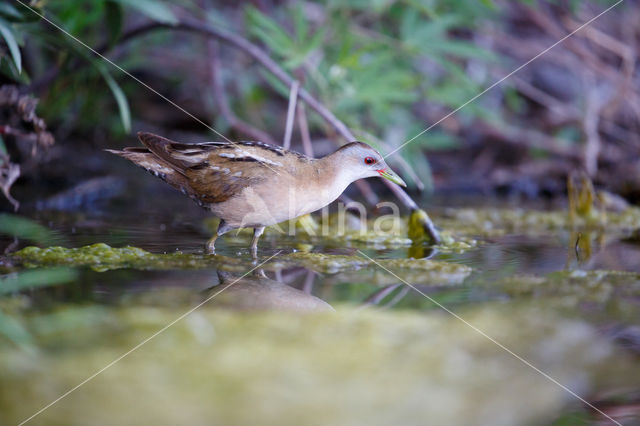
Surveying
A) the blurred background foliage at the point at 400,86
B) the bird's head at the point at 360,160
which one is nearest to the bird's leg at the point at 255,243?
the bird's head at the point at 360,160

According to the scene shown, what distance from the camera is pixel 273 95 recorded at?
7.55 meters

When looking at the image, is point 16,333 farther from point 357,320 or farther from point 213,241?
point 213,241

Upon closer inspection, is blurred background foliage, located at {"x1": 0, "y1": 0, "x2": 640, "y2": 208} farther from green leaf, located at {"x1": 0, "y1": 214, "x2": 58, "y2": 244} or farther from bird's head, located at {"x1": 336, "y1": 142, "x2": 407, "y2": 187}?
bird's head, located at {"x1": 336, "y1": 142, "x2": 407, "y2": 187}

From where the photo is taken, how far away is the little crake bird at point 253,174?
3.42m

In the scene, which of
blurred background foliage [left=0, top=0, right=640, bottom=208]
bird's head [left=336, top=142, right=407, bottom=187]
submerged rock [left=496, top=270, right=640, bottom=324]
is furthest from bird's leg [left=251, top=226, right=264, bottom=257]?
blurred background foliage [left=0, top=0, right=640, bottom=208]

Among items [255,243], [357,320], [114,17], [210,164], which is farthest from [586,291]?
[114,17]

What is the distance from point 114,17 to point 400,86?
2452mm

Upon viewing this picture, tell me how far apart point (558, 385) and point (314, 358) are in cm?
67

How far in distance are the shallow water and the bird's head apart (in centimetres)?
42

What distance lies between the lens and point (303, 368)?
1911mm

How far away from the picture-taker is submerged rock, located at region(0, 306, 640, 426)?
166 cm

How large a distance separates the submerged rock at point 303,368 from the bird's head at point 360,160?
1.35m

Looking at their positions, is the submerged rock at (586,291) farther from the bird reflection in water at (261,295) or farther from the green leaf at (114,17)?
the green leaf at (114,17)

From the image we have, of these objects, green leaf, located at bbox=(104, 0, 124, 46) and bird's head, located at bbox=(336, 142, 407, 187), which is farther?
green leaf, located at bbox=(104, 0, 124, 46)
